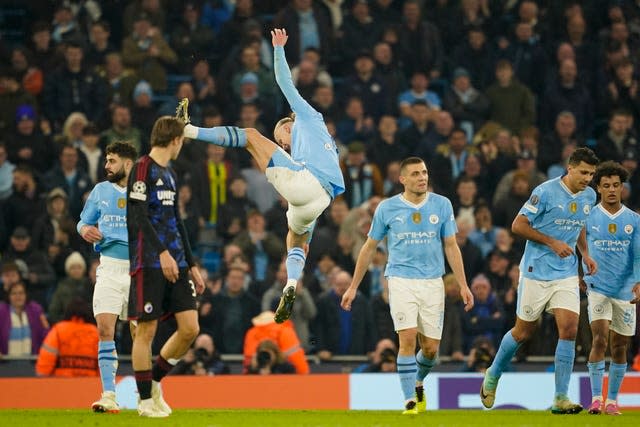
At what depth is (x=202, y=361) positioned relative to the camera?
17562 mm

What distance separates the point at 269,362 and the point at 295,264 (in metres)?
3.97

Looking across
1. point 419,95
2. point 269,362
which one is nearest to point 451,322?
point 269,362

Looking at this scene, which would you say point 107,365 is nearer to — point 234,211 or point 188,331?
point 188,331

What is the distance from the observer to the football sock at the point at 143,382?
11641 millimetres

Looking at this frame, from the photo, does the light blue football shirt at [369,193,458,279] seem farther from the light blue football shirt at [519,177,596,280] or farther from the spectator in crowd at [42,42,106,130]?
the spectator in crowd at [42,42,106,130]

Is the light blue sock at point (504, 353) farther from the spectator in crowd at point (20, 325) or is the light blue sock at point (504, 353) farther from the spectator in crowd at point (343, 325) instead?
the spectator in crowd at point (20, 325)

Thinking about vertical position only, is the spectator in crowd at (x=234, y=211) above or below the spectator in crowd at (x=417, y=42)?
below

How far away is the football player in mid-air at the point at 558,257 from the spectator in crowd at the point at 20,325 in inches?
279

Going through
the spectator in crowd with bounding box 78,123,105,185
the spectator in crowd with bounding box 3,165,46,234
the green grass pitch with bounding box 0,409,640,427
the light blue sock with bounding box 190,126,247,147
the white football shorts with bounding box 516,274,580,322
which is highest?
the spectator in crowd with bounding box 78,123,105,185

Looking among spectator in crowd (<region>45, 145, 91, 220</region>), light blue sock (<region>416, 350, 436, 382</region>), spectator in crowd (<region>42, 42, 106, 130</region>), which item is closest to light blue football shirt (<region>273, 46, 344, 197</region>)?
light blue sock (<region>416, 350, 436, 382</region>)

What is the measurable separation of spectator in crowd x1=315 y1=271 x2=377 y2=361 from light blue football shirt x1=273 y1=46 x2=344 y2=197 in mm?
5101

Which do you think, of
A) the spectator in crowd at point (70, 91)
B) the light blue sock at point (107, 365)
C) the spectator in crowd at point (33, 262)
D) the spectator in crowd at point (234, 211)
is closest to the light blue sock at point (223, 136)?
the light blue sock at point (107, 365)

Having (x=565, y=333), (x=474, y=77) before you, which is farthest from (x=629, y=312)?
(x=474, y=77)

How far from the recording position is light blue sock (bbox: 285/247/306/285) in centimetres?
1348
